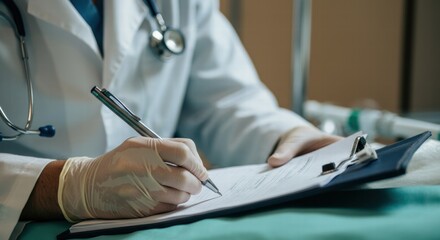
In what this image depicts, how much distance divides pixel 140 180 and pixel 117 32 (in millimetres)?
390

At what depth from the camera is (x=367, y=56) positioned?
268cm

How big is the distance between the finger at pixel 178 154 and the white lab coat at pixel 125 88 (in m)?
0.18

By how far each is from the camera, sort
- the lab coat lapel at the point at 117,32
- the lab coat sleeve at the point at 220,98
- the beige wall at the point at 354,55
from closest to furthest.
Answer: the lab coat lapel at the point at 117,32 < the lab coat sleeve at the point at 220,98 < the beige wall at the point at 354,55

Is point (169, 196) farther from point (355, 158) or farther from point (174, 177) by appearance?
point (355, 158)

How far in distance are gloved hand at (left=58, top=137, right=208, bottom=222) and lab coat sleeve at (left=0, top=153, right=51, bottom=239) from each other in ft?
0.25

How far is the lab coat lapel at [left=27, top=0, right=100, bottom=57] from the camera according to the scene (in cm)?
81

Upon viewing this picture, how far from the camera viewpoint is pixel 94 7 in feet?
2.95

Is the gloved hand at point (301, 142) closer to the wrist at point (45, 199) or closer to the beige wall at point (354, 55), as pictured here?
the wrist at point (45, 199)

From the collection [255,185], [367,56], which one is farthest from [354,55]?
[255,185]

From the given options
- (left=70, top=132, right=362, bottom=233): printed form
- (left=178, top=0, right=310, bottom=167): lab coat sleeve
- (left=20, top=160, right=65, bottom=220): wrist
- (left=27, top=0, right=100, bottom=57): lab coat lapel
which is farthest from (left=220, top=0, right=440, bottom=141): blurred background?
(left=20, top=160, right=65, bottom=220): wrist

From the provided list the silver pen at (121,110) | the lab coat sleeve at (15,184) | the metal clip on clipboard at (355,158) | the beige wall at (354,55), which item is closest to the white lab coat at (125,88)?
the lab coat sleeve at (15,184)

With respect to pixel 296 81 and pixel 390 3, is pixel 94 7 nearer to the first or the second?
pixel 296 81

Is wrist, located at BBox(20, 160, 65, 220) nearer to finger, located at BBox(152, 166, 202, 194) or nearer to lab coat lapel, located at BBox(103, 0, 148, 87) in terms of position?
finger, located at BBox(152, 166, 202, 194)

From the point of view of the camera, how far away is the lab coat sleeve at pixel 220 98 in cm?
109
